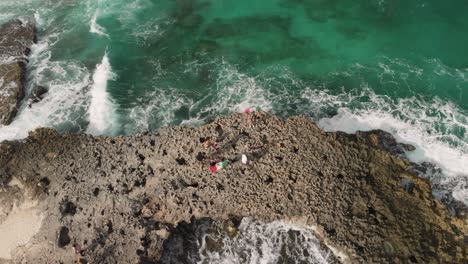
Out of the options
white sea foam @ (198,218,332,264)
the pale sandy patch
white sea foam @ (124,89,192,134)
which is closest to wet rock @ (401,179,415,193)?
white sea foam @ (198,218,332,264)

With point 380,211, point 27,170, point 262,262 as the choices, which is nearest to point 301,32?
point 380,211

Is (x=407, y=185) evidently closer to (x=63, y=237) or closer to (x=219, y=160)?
(x=219, y=160)

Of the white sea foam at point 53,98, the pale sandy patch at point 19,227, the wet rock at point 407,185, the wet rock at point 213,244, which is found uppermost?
the wet rock at point 407,185

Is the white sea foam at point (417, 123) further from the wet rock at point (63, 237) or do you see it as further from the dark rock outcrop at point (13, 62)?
the dark rock outcrop at point (13, 62)

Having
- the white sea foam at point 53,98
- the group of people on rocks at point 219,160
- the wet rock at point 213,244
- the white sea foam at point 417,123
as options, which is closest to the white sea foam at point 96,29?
the white sea foam at point 53,98

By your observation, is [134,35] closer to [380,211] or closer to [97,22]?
[97,22]

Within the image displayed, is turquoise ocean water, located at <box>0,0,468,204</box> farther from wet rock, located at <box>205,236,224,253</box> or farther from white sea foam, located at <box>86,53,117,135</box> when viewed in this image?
wet rock, located at <box>205,236,224,253</box>

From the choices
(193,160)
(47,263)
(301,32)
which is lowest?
(47,263)
